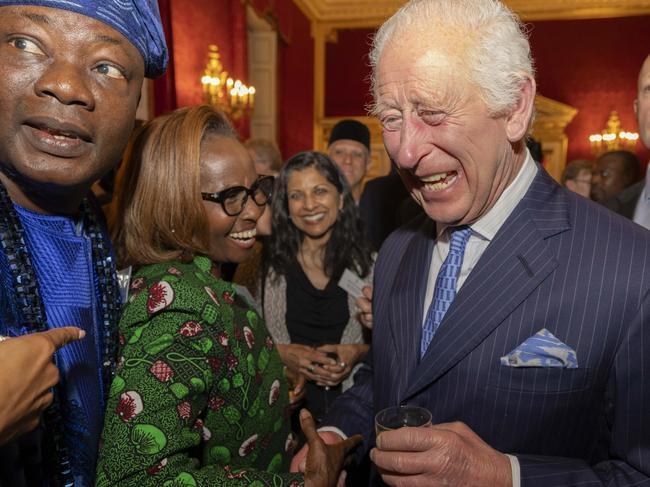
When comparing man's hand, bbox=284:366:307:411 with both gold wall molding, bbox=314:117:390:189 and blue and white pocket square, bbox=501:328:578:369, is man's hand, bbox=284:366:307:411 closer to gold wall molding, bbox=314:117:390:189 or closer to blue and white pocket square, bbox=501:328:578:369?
blue and white pocket square, bbox=501:328:578:369

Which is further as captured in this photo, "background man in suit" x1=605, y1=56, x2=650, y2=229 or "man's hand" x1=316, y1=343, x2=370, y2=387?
"man's hand" x1=316, y1=343, x2=370, y2=387

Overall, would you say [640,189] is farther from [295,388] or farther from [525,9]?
[525,9]

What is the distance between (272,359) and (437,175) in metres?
0.72

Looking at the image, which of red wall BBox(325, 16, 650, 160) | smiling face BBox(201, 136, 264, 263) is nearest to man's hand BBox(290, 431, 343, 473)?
smiling face BBox(201, 136, 264, 263)

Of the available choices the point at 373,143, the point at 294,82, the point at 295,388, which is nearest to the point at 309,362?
the point at 295,388

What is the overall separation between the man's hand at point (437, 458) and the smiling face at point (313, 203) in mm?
1977

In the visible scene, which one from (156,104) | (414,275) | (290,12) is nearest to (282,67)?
(290,12)

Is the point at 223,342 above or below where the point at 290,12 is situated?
below

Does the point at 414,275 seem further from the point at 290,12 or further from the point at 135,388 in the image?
the point at 290,12

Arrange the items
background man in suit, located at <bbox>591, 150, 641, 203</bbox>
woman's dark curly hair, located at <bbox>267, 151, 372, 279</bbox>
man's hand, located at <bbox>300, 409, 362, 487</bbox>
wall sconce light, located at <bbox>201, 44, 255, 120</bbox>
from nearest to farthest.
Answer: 1. man's hand, located at <bbox>300, 409, 362, 487</bbox>
2. woman's dark curly hair, located at <bbox>267, 151, 372, 279</bbox>
3. background man in suit, located at <bbox>591, 150, 641, 203</bbox>
4. wall sconce light, located at <bbox>201, 44, 255, 120</bbox>

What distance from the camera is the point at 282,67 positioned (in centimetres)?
984

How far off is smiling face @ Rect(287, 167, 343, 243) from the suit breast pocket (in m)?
1.88

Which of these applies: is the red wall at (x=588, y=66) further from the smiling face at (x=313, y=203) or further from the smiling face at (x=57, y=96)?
the smiling face at (x=57, y=96)

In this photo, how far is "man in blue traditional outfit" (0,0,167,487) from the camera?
0.96 metres
